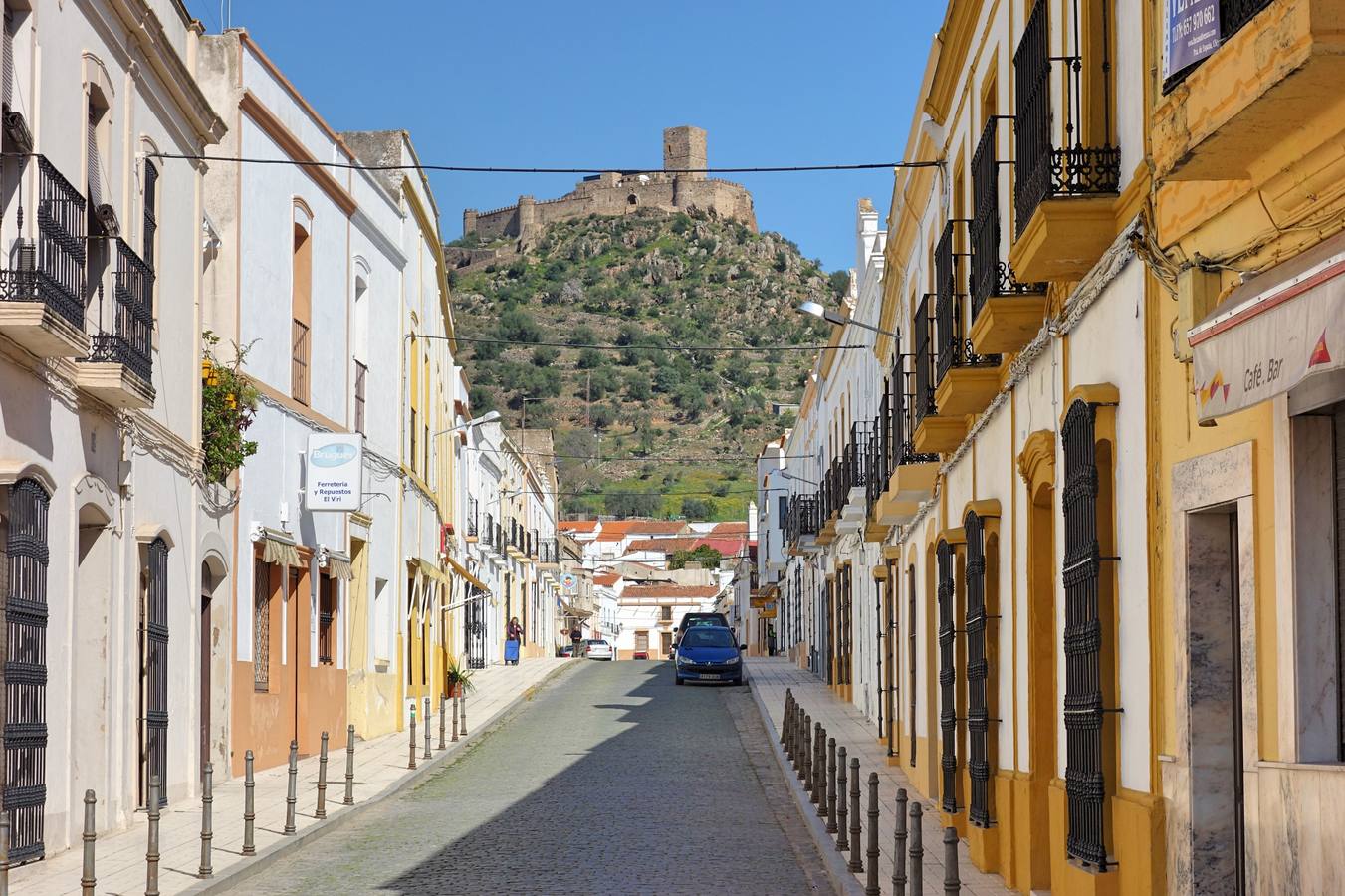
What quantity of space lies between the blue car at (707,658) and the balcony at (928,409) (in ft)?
72.2

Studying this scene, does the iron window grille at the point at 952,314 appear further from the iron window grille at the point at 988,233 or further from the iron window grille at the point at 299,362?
the iron window grille at the point at 299,362

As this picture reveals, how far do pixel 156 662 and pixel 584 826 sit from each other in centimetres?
457

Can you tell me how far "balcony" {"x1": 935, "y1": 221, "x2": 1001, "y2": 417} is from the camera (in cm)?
1412

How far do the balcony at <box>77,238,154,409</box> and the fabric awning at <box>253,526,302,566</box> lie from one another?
5116 millimetres

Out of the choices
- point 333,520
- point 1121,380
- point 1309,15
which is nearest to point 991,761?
point 1121,380

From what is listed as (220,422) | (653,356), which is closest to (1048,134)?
(220,422)

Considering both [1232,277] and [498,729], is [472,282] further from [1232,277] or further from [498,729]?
[1232,277]

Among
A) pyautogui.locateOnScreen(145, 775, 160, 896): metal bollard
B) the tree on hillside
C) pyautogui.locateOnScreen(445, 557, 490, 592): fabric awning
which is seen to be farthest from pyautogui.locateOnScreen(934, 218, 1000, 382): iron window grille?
the tree on hillside

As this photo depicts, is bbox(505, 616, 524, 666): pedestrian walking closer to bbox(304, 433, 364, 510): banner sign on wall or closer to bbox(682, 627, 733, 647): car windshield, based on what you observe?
bbox(682, 627, 733, 647): car windshield

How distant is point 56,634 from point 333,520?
35.1 ft

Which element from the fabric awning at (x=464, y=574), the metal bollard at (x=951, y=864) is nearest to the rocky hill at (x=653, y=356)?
the fabric awning at (x=464, y=574)

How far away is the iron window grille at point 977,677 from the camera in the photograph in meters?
14.1

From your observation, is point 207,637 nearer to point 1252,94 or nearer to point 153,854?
point 153,854

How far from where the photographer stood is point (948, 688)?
16.4 metres
